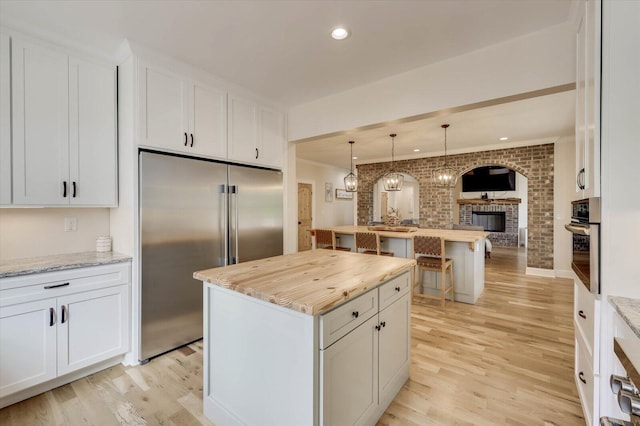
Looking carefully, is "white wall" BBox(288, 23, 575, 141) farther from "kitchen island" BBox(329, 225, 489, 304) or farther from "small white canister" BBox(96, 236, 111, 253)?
"small white canister" BBox(96, 236, 111, 253)

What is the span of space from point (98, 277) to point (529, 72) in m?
3.66

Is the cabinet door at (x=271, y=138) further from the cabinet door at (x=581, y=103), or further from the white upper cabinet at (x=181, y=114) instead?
the cabinet door at (x=581, y=103)

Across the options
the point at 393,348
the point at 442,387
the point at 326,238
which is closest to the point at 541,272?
the point at 326,238

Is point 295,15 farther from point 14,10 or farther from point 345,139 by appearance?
point 345,139

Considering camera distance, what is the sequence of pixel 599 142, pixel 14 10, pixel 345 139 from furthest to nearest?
1. pixel 345 139
2. pixel 14 10
3. pixel 599 142

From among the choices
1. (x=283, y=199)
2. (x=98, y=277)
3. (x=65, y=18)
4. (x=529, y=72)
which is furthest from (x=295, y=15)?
(x=98, y=277)

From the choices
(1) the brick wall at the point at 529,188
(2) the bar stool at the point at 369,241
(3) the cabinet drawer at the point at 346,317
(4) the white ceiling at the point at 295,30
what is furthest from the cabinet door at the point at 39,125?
(1) the brick wall at the point at 529,188

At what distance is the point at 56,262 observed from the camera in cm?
212

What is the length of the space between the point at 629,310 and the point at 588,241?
1.45 ft

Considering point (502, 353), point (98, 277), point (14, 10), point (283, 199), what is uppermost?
point (14, 10)

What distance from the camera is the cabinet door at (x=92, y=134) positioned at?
7.40 ft

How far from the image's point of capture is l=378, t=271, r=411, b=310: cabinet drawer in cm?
173

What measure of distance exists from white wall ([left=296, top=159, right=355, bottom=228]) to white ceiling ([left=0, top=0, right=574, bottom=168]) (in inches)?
190

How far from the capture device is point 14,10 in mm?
1881
